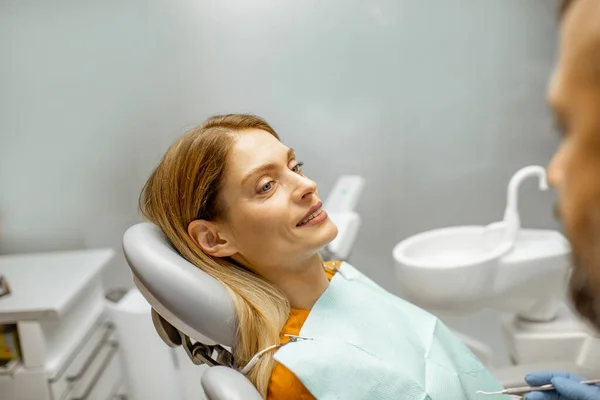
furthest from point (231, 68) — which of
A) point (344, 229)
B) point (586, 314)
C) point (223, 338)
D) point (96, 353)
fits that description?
point (586, 314)

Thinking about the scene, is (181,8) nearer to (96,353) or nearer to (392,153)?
(392,153)

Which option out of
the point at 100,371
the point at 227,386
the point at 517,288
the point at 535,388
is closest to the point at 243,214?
the point at 227,386

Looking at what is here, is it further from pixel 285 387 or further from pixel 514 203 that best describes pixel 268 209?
pixel 514 203

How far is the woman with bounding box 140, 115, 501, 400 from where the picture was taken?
1115 mm

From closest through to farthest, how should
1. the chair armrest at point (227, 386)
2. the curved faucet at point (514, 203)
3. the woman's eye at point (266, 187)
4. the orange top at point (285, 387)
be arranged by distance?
the chair armrest at point (227, 386) < the orange top at point (285, 387) < the woman's eye at point (266, 187) < the curved faucet at point (514, 203)

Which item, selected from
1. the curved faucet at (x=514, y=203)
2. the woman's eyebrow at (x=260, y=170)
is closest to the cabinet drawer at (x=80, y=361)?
the woman's eyebrow at (x=260, y=170)

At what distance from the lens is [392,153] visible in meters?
2.47

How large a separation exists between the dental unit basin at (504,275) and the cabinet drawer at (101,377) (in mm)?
1193

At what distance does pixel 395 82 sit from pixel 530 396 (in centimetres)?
150

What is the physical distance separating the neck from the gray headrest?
169mm

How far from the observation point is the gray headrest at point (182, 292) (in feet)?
3.50

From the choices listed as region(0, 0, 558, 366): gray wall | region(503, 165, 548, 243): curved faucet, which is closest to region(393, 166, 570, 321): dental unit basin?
region(503, 165, 548, 243): curved faucet

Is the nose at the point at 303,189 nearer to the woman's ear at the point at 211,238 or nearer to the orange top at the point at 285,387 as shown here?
the woman's ear at the point at 211,238

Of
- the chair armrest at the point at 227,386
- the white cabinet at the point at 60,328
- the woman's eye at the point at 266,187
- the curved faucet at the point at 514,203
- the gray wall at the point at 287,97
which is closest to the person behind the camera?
the chair armrest at the point at 227,386
